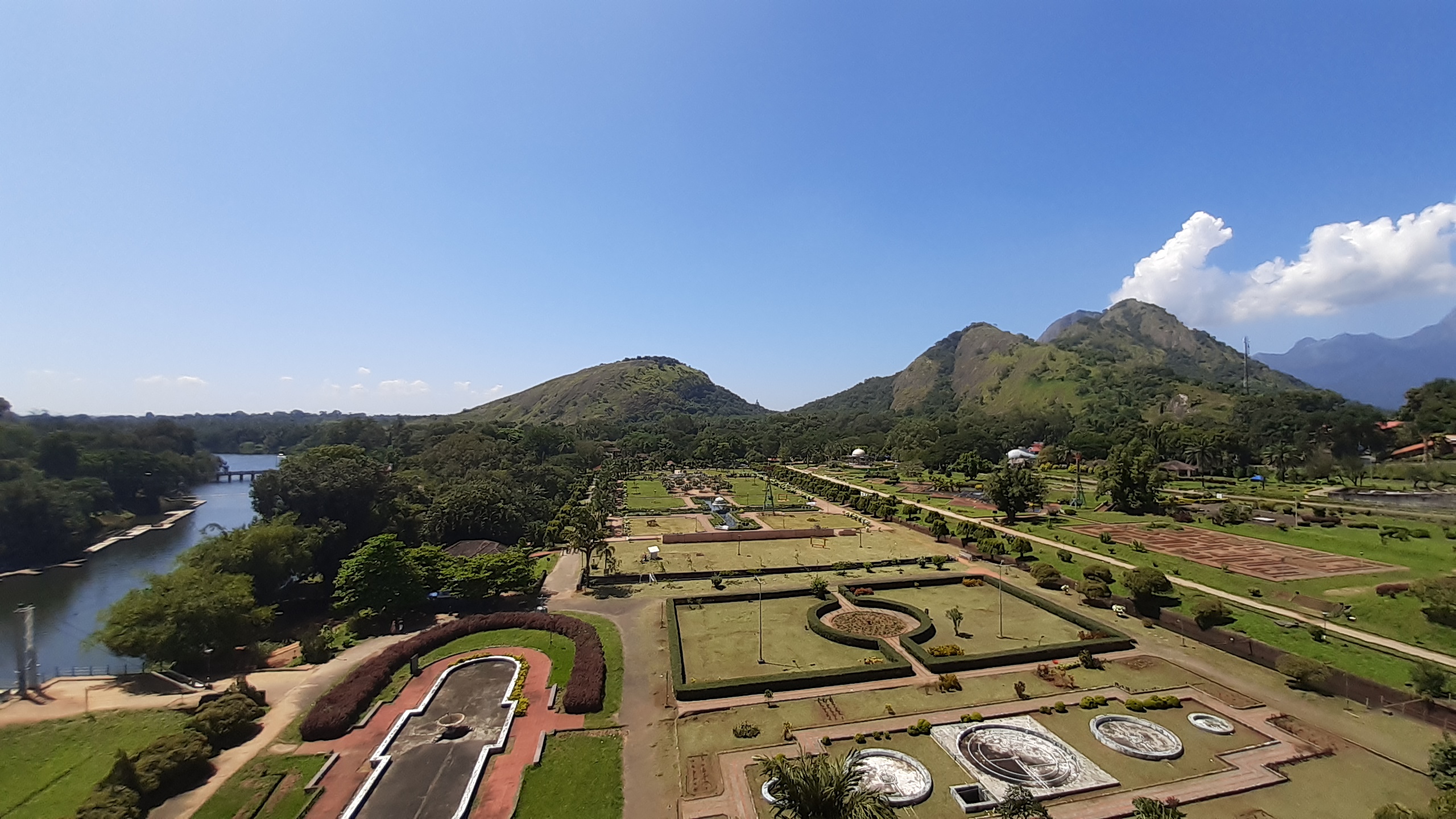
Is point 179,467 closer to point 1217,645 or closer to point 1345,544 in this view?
point 1217,645

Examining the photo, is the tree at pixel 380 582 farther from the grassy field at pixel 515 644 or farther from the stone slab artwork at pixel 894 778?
the stone slab artwork at pixel 894 778

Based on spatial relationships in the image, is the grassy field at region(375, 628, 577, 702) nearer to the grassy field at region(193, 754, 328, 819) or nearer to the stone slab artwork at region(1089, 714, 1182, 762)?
the grassy field at region(193, 754, 328, 819)

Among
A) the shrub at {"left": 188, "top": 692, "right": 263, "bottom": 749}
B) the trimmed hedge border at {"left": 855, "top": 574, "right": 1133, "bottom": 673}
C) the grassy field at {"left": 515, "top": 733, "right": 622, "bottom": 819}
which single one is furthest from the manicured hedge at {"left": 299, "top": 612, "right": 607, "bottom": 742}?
the trimmed hedge border at {"left": 855, "top": 574, "right": 1133, "bottom": 673}

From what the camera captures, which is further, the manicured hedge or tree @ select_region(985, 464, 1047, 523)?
tree @ select_region(985, 464, 1047, 523)

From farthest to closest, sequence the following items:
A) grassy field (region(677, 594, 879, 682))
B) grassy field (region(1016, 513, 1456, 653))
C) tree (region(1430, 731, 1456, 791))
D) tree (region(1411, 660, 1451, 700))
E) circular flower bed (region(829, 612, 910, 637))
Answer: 1. circular flower bed (region(829, 612, 910, 637))
2. grassy field (region(1016, 513, 1456, 653))
3. grassy field (region(677, 594, 879, 682))
4. tree (region(1411, 660, 1451, 700))
5. tree (region(1430, 731, 1456, 791))

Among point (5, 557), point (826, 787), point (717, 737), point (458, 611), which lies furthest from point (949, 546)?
point (5, 557)

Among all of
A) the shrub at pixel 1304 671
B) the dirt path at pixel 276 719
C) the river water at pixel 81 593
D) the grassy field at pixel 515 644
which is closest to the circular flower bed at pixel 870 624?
the grassy field at pixel 515 644
